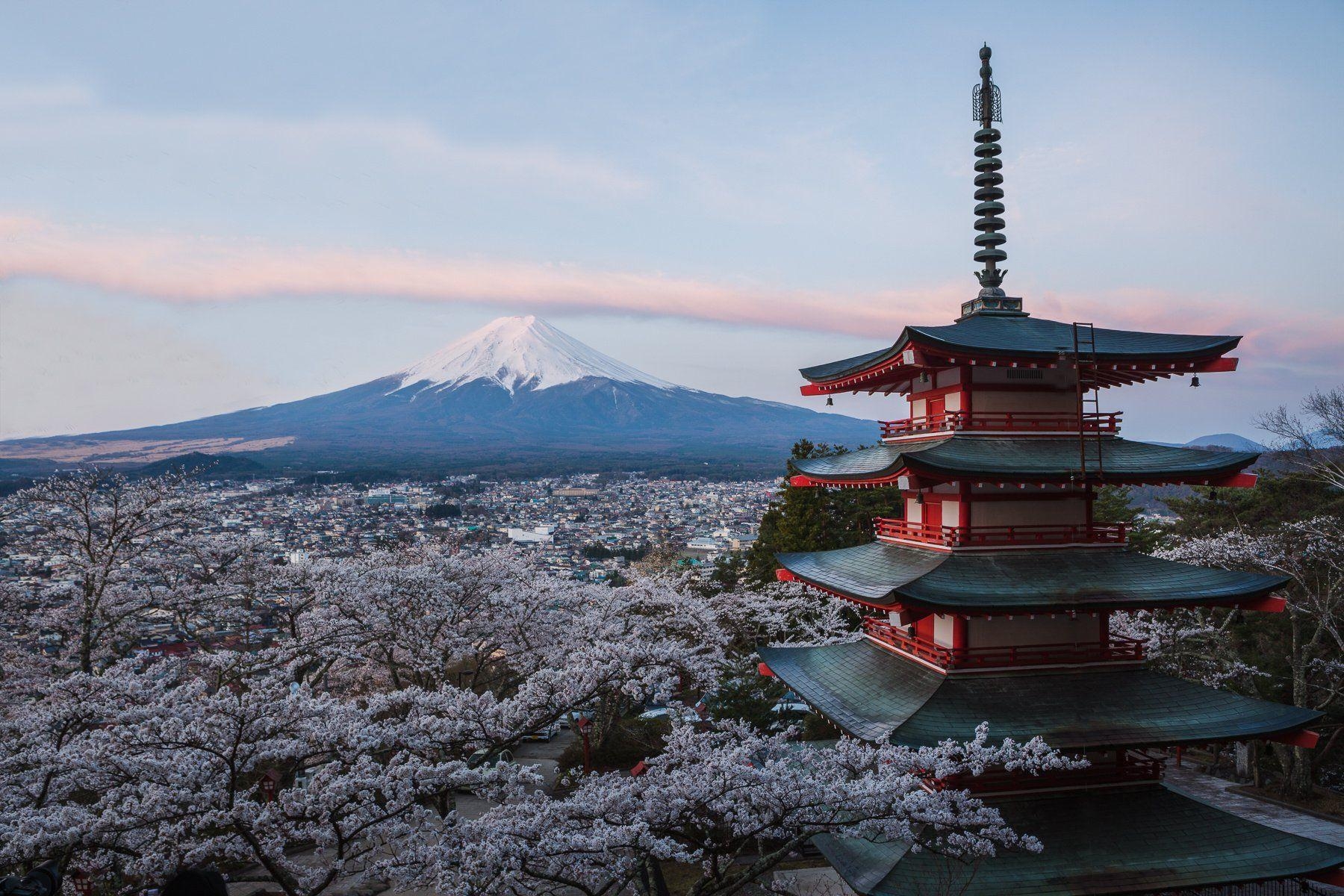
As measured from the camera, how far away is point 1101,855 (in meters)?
8.34

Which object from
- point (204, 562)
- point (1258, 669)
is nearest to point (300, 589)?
point (204, 562)

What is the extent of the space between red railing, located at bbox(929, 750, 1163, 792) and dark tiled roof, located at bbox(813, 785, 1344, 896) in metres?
0.16

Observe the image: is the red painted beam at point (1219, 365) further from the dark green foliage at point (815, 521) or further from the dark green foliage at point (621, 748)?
the dark green foliage at point (815, 521)

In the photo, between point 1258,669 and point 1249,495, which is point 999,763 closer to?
point 1258,669

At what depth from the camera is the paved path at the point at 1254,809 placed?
571 inches

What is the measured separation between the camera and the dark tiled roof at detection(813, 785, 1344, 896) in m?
7.98

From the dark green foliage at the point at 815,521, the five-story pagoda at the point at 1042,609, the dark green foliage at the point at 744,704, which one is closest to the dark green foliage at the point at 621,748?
the dark green foliage at the point at 744,704

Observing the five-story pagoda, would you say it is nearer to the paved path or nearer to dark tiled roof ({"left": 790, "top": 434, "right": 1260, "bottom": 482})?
dark tiled roof ({"left": 790, "top": 434, "right": 1260, "bottom": 482})

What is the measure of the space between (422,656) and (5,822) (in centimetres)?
858

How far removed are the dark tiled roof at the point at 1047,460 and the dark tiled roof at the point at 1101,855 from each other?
13.0ft

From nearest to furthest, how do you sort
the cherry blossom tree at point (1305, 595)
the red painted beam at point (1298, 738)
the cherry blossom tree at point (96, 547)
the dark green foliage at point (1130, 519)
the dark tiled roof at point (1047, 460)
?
1. the red painted beam at point (1298, 738)
2. the dark tiled roof at point (1047, 460)
3. the cherry blossom tree at point (96, 547)
4. the cherry blossom tree at point (1305, 595)
5. the dark green foliage at point (1130, 519)

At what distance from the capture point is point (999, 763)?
861cm

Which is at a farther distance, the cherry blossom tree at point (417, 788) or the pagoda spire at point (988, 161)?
the pagoda spire at point (988, 161)

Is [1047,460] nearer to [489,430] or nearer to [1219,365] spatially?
[1219,365]
